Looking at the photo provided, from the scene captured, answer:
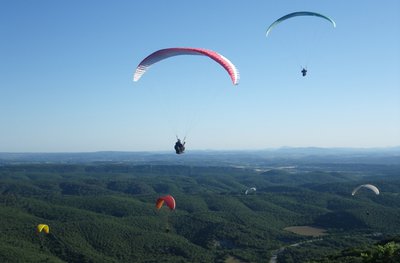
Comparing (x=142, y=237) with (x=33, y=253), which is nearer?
(x=33, y=253)

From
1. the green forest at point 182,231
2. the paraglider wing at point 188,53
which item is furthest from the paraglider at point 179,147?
the green forest at point 182,231

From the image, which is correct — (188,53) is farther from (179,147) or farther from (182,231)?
(182,231)

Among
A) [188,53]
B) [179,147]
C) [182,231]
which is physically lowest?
[182,231]

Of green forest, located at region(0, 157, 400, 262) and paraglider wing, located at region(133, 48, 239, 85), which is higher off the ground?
paraglider wing, located at region(133, 48, 239, 85)

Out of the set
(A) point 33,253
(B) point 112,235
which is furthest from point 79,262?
(B) point 112,235

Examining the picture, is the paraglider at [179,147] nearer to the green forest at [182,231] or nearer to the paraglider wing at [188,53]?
the paraglider wing at [188,53]

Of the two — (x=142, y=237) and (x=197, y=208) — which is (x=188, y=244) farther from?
(x=197, y=208)

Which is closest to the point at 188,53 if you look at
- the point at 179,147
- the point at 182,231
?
the point at 179,147

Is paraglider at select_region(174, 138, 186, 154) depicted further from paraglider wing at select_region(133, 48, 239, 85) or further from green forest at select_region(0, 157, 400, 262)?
green forest at select_region(0, 157, 400, 262)

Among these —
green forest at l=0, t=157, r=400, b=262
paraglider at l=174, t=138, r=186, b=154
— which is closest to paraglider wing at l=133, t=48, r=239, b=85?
paraglider at l=174, t=138, r=186, b=154
